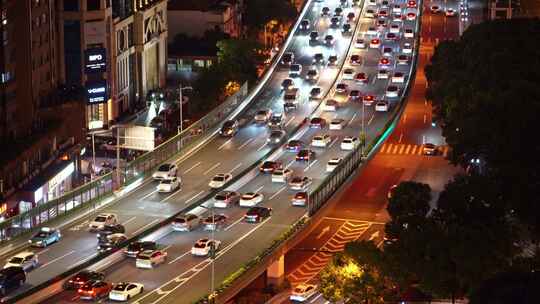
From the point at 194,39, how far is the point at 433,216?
8911cm

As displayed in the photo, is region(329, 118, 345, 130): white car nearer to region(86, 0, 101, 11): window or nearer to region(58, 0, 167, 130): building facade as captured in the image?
region(58, 0, 167, 130): building facade

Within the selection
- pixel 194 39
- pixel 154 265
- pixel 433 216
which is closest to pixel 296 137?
pixel 433 216

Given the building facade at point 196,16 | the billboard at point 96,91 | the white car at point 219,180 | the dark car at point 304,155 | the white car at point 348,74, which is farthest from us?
the building facade at point 196,16

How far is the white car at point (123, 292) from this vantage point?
62469mm

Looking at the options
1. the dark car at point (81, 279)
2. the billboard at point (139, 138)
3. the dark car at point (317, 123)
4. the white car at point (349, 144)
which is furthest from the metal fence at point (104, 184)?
the white car at point (349, 144)

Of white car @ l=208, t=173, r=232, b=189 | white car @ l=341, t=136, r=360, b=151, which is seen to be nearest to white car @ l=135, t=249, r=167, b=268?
white car @ l=208, t=173, r=232, b=189

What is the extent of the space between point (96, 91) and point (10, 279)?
194 feet

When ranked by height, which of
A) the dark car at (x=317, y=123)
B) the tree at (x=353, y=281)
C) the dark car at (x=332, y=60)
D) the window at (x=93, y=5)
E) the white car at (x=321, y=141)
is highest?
the window at (x=93, y=5)

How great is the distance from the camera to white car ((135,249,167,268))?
69062mm

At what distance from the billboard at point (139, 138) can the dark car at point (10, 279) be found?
34.3 meters

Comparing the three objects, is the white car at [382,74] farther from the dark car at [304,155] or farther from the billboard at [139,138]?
the billboard at [139,138]

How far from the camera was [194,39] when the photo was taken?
16025cm

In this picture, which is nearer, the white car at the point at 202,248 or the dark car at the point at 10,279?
the dark car at the point at 10,279

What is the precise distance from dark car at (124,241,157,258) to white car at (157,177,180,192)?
60.2ft
